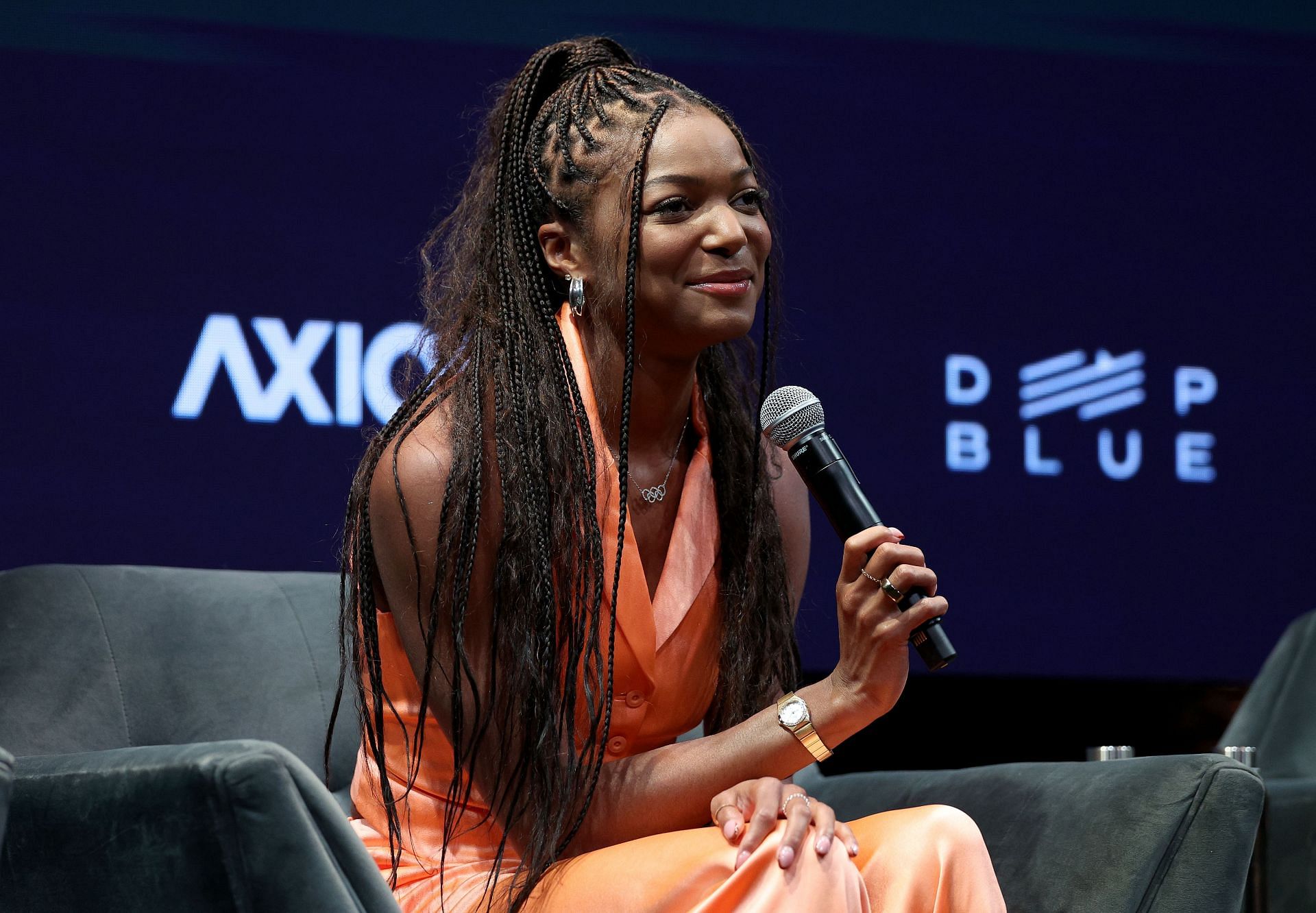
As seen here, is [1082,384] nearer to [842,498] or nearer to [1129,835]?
[1129,835]

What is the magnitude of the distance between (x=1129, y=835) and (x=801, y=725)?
1.20 ft

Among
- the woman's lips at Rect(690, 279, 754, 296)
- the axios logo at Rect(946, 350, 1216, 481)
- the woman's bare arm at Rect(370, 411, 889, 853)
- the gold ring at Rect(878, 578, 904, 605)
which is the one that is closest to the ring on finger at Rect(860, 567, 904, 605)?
the gold ring at Rect(878, 578, 904, 605)

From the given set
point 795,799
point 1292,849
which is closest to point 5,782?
point 795,799

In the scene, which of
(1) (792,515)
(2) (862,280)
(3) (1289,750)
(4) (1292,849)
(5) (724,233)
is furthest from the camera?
(2) (862,280)

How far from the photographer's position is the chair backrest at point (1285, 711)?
2.69 m

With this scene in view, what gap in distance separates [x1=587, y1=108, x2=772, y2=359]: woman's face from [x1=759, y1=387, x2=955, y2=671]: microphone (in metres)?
0.14

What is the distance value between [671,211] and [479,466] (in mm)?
338

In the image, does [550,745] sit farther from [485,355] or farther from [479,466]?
[485,355]

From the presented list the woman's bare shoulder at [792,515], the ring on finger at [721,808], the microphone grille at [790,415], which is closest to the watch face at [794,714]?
the ring on finger at [721,808]

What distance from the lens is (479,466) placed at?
5.36 ft

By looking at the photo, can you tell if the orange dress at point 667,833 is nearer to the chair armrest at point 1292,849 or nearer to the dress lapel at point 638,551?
the dress lapel at point 638,551

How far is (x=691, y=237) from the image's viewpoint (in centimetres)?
167

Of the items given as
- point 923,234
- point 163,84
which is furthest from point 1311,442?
point 163,84

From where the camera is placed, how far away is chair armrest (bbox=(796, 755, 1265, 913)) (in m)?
1.59
